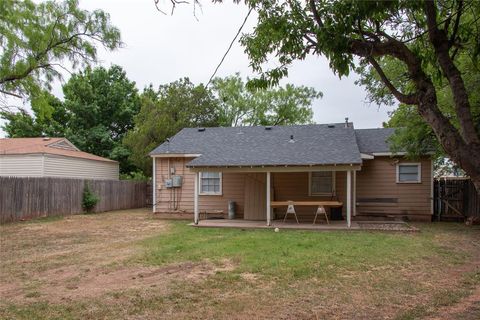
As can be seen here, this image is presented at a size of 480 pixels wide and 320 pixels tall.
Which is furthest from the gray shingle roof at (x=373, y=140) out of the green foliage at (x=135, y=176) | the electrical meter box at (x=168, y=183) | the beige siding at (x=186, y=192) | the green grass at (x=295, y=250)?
the green foliage at (x=135, y=176)

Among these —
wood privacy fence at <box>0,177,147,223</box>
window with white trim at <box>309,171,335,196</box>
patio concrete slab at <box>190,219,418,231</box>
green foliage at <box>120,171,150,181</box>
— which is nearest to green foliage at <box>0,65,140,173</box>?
green foliage at <box>120,171,150,181</box>

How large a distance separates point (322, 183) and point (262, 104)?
64.6ft

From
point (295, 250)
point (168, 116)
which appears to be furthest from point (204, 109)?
point (295, 250)

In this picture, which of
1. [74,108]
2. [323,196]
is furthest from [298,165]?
[74,108]

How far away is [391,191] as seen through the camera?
1656cm

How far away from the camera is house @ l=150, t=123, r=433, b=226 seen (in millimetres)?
15688

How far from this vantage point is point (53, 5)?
44.4 feet

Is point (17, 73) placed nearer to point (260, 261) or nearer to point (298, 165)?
point (298, 165)

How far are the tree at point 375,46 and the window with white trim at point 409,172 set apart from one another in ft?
39.9

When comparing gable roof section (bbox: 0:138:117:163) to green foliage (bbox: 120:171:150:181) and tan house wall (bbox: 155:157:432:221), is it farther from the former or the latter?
tan house wall (bbox: 155:157:432:221)

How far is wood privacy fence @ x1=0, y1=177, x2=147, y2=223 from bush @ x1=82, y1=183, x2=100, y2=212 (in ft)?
0.69

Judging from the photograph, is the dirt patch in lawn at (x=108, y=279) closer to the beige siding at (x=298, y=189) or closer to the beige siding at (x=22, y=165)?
the beige siding at (x=298, y=189)

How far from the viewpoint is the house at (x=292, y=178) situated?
15.7m

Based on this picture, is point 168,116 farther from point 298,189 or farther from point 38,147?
point 298,189
